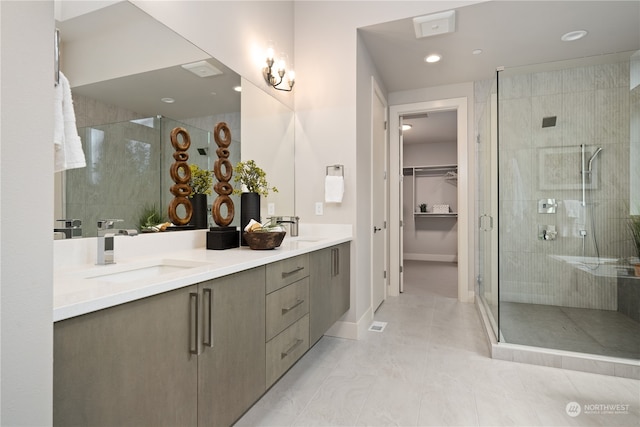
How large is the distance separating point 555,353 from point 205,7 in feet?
10.3

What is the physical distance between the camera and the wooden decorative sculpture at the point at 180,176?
188cm

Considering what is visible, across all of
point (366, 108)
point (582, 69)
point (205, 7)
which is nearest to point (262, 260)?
point (205, 7)

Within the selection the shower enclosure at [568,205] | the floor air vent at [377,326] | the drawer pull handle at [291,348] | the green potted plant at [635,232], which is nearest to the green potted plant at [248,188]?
the drawer pull handle at [291,348]

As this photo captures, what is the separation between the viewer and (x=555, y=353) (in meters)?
2.29

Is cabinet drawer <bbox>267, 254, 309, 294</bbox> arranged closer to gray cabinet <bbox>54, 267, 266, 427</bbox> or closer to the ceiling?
gray cabinet <bbox>54, 267, 266, 427</bbox>

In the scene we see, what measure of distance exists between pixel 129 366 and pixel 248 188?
5.08 ft

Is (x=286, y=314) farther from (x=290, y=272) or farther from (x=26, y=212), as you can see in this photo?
(x=26, y=212)

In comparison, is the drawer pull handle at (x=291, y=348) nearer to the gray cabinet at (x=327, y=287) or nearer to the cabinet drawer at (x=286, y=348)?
the cabinet drawer at (x=286, y=348)

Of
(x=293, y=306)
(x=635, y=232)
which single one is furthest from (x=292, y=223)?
(x=635, y=232)

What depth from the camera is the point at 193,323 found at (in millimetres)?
1152

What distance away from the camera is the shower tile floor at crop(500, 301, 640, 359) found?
2291 millimetres

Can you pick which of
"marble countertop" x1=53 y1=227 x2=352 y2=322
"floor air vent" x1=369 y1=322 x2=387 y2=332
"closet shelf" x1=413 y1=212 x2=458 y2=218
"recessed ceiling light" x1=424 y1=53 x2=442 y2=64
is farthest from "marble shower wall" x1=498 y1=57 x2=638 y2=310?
"closet shelf" x1=413 y1=212 x2=458 y2=218

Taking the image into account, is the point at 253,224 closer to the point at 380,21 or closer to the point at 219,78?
the point at 219,78

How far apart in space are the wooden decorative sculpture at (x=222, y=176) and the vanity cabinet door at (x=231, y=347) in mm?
662
